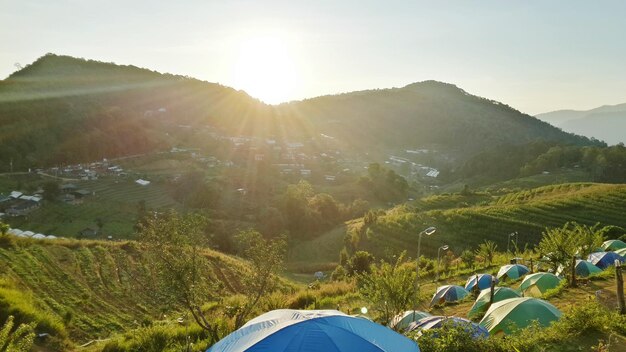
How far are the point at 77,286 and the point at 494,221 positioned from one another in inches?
1311

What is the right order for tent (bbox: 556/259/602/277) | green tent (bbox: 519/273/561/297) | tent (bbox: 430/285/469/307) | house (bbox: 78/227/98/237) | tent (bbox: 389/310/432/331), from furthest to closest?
house (bbox: 78/227/98/237) → tent (bbox: 556/259/602/277) → tent (bbox: 430/285/469/307) → green tent (bbox: 519/273/561/297) → tent (bbox: 389/310/432/331)

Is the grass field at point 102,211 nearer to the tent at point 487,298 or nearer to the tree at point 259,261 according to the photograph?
the tree at point 259,261

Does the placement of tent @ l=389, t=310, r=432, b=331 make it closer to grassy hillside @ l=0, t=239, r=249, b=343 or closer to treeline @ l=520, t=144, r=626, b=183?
grassy hillside @ l=0, t=239, r=249, b=343

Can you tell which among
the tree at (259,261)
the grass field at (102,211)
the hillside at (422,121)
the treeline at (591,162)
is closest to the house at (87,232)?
the grass field at (102,211)

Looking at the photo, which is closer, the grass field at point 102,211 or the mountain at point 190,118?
the grass field at point 102,211

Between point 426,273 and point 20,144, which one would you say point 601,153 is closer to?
point 426,273

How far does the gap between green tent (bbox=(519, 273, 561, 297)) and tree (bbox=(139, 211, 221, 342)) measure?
12.0 metres

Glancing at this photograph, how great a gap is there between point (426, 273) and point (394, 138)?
5351 inches

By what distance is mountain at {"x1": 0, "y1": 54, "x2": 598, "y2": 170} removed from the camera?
95812mm

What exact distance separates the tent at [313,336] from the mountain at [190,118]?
294ft

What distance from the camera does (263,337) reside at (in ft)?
22.5

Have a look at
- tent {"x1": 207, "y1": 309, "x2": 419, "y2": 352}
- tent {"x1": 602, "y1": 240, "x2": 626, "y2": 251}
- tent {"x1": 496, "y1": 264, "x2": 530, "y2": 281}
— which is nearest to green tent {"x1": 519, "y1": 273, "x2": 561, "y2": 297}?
tent {"x1": 496, "y1": 264, "x2": 530, "y2": 281}

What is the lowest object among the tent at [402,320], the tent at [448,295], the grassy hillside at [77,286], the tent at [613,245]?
the grassy hillside at [77,286]

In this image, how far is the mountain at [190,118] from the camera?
9581 centimetres
